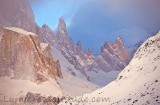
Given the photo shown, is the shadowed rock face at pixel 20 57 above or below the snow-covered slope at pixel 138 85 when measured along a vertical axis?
above

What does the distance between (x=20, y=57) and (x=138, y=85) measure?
5736 centimetres

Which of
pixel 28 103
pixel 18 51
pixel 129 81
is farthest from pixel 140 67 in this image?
pixel 18 51

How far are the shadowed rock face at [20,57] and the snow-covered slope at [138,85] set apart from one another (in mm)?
40448

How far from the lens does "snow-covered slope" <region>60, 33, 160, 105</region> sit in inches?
1527

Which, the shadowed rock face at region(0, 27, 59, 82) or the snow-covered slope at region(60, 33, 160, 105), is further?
the shadowed rock face at region(0, 27, 59, 82)

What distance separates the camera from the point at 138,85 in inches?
1828

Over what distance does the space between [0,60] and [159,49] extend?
56160 mm

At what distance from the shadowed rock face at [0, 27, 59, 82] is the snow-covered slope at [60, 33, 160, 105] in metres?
40.4

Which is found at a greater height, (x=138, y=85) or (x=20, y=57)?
(x=20, y=57)

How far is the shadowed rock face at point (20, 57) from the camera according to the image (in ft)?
308

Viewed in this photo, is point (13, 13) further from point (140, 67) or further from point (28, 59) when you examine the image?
point (140, 67)

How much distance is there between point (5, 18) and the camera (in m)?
141

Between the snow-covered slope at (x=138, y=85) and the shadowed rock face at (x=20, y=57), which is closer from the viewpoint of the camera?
the snow-covered slope at (x=138, y=85)

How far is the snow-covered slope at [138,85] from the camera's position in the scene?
38.8 m
